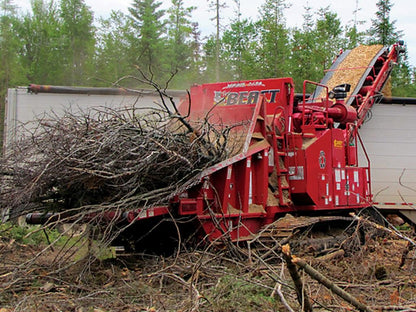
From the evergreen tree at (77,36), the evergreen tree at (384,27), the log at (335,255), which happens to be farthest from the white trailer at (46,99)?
the evergreen tree at (77,36)

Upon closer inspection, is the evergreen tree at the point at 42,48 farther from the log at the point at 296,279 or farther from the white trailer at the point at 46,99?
the log at the point at 296,279

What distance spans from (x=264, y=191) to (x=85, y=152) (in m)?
2.75

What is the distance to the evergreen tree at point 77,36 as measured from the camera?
118 ft

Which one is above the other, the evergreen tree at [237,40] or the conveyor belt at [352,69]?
the evergreen tree at [237,40]

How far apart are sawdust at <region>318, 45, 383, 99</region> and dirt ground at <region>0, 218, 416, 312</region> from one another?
4928 millimetres

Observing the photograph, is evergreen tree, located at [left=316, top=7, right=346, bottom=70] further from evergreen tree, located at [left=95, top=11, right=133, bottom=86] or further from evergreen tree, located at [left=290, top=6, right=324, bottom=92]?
evergreen tree, located at [left=95, top=11, right=133, bottom=86]

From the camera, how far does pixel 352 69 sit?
1122 centimetres

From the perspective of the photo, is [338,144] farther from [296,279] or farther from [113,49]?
[113,49]

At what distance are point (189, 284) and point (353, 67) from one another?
757 centimetres

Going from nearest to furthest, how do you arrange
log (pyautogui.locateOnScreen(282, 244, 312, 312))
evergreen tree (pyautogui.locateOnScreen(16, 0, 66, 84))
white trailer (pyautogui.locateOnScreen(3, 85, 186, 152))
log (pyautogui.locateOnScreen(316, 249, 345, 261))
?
log (pyautogui.locateOnScreen(282, 244, 312, 312))
log (pyautogui.locateOnScreen(316, 249, 345, 261))
white trailer (pyautogui.locateOnScreen(3, 85, 186, 152))
evergreen tree (pyautogui.locateOnScreen(16, 0, 66, 84))

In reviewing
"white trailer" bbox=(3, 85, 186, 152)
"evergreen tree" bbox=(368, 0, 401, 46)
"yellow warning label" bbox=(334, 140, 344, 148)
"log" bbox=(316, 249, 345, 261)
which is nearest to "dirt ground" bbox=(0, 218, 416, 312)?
"log" bbox=(316, 249, 345, 261)

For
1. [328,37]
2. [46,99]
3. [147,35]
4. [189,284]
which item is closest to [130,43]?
[147,35]

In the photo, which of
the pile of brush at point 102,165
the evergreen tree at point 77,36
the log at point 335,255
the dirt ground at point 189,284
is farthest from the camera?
the evergreen tree at point 77,36

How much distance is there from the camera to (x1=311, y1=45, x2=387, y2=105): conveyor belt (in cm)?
1090
